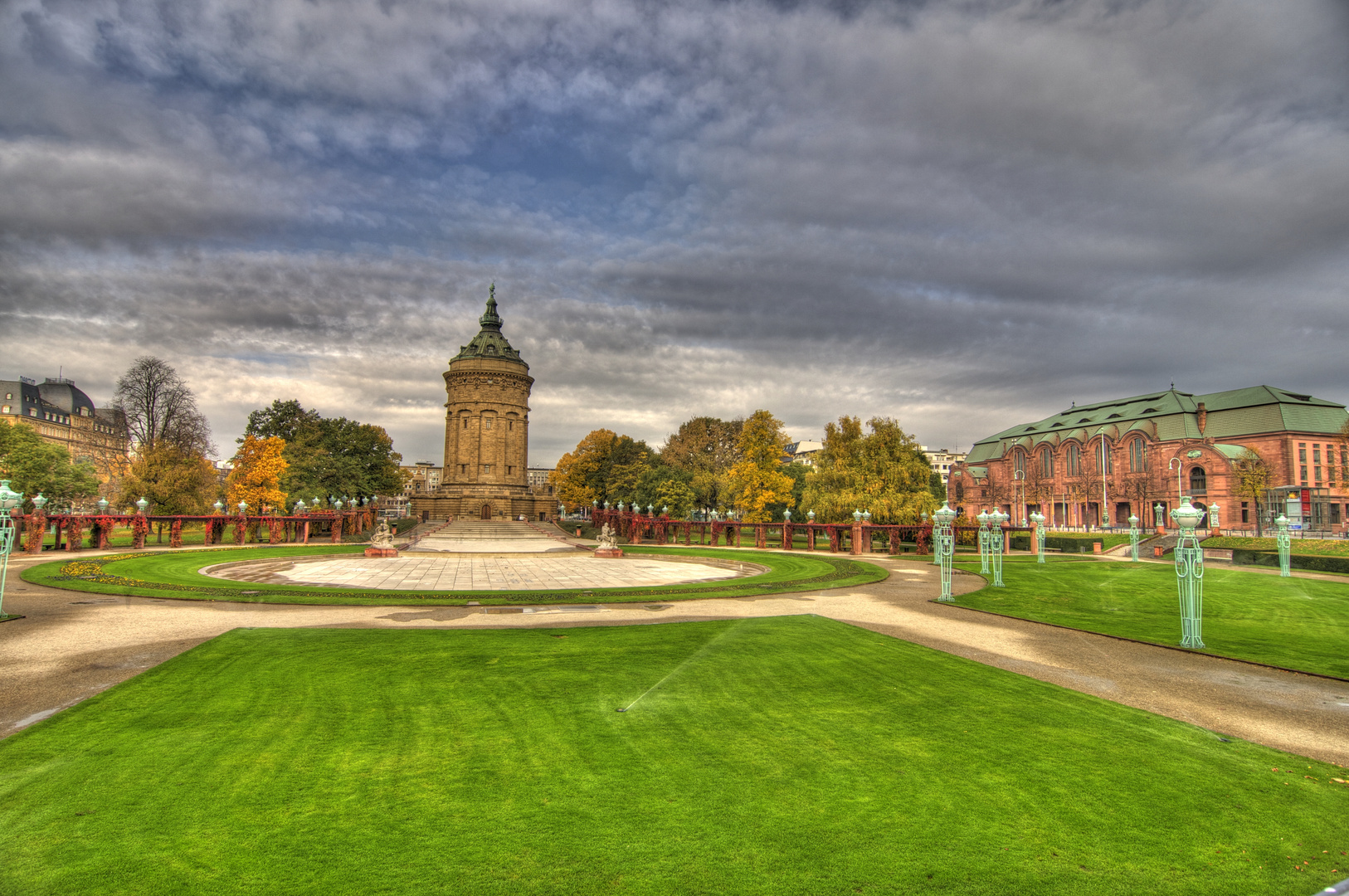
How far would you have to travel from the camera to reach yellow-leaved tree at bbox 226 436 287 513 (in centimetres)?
4726

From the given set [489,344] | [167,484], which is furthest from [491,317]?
[167,484]

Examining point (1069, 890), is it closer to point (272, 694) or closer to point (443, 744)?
point (443, 744)

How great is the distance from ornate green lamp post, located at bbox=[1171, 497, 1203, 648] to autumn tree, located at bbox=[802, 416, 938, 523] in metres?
28.0

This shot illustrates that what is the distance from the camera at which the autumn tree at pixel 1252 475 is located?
51.1m

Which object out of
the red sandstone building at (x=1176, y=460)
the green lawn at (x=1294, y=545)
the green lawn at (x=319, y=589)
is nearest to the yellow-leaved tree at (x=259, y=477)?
the green lawn at (x=319, y=589)

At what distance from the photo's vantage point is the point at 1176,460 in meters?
62.2

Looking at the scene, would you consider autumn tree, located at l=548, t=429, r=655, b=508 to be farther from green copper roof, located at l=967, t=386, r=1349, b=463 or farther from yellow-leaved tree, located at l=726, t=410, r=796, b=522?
green copper roof, located at l=967, t=386, r=1349, b=463

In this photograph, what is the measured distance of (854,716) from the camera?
667 cm

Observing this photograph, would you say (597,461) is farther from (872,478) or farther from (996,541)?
(996,541)

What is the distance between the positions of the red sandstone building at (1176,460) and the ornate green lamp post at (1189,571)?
149 ft

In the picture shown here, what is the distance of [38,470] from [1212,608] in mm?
58437

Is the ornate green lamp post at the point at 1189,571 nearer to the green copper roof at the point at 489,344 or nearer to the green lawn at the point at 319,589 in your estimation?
the green lawn at the point at 319,589

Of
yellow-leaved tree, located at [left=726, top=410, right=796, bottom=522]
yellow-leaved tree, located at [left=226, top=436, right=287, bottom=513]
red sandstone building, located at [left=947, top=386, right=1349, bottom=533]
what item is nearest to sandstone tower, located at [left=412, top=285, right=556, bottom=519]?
yellow-leaved tree, located at [left=226, top=436, right=287, bottom=513]

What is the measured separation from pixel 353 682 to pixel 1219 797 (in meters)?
8.51
